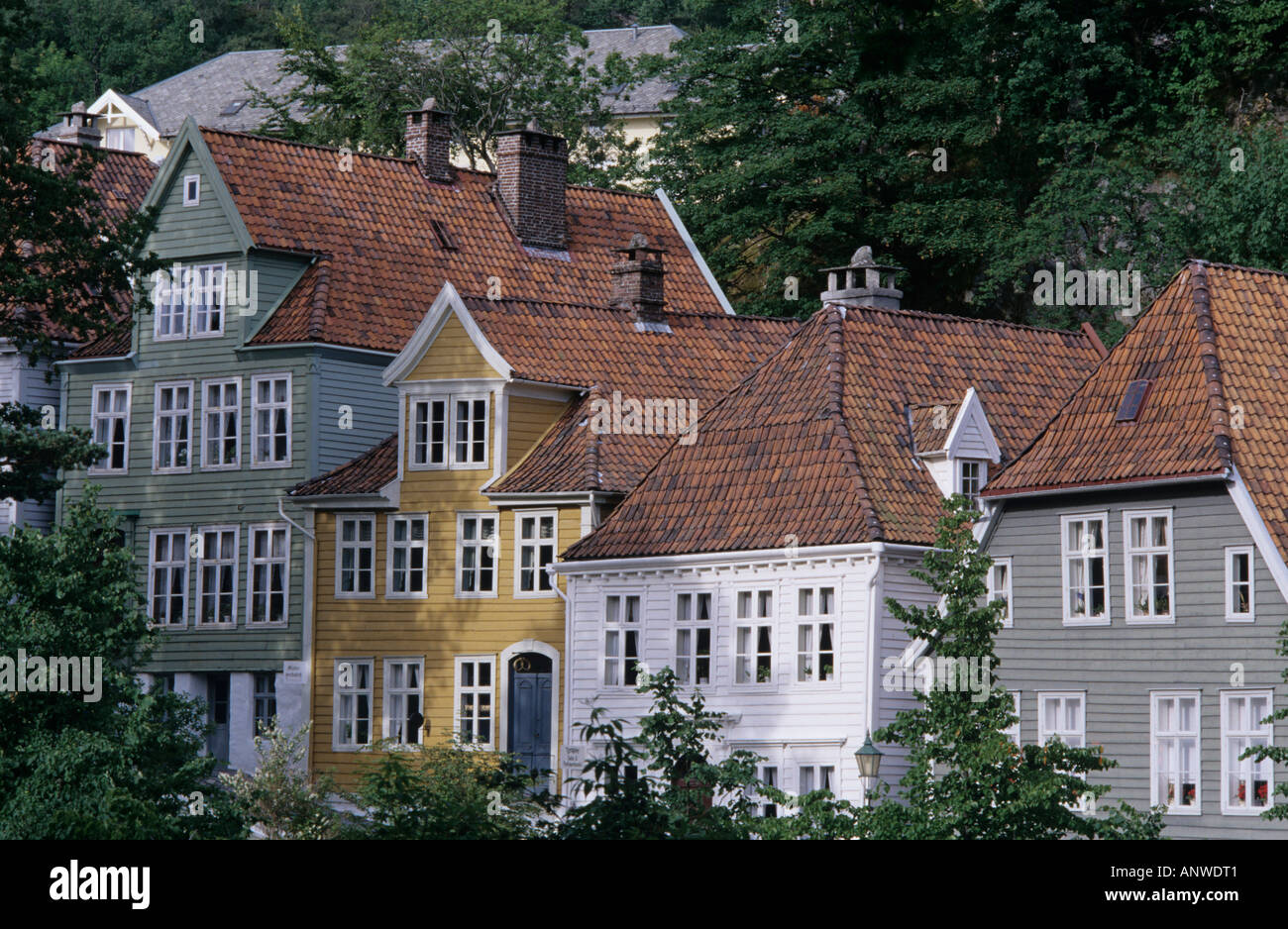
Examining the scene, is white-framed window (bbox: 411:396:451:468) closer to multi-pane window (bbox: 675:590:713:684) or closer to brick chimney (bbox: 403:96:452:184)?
multi-pane window (bbox: 675:590:713:684)

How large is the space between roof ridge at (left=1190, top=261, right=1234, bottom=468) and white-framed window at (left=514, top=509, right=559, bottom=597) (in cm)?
1253

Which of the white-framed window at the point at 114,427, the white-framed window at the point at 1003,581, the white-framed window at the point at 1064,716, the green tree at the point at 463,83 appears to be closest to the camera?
the white-framed window at the point at 1064,716

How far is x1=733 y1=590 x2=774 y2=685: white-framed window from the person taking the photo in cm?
3469

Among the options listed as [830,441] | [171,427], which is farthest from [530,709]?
[171,427]

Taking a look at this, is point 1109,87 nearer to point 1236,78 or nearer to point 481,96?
point 1236,78

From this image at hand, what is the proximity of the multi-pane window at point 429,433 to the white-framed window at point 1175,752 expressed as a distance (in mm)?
15607

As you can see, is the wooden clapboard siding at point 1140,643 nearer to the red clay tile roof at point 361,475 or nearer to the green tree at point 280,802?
the green tree at point 280,802

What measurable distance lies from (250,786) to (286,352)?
14678 millimetres

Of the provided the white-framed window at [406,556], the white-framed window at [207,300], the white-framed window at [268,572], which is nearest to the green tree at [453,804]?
the white-framed window at [406,556]

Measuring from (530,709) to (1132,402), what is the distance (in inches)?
506

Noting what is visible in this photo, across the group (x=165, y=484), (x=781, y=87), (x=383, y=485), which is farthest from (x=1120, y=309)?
(x=165, y=484)

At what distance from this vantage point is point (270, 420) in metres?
43.6

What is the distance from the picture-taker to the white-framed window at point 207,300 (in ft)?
145

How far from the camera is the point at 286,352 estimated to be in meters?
43.4
